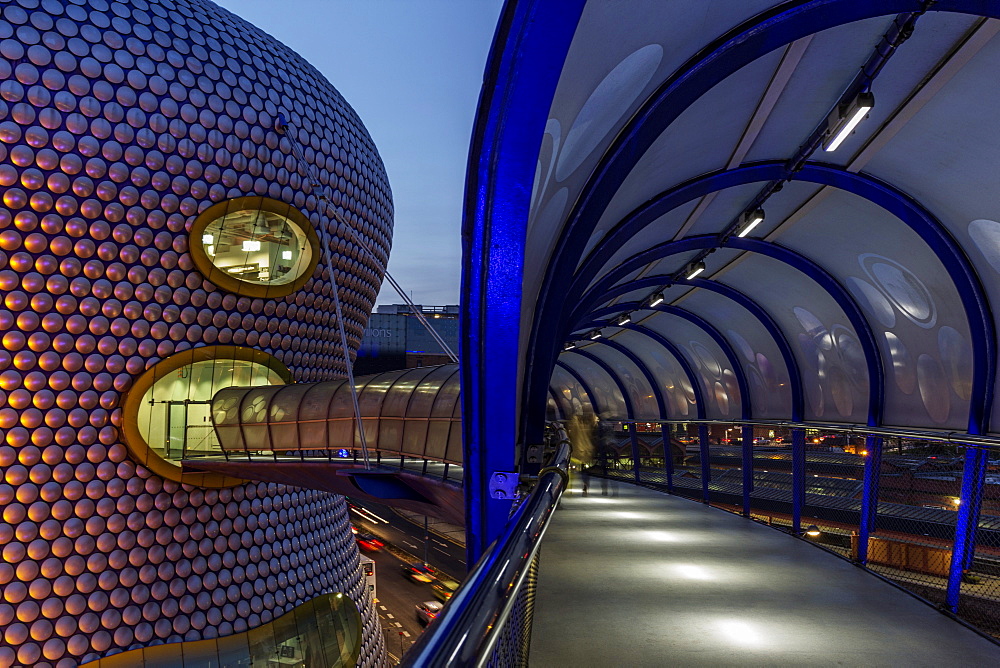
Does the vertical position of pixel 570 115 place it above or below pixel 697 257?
below

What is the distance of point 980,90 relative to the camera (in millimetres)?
5906

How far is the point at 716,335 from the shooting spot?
17625mm

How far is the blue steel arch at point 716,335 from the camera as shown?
1708 centimetres

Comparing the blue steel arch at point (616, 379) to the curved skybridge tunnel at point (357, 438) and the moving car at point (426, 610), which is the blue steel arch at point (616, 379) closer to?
the moving car at point (426, 610)

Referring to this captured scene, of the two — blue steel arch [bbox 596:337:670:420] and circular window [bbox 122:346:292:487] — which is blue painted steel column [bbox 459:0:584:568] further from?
blue steel arch [bbox 596:337:670:420]

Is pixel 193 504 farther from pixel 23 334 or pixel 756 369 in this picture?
pixel 756 369

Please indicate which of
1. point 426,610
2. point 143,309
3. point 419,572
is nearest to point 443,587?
point 426,610

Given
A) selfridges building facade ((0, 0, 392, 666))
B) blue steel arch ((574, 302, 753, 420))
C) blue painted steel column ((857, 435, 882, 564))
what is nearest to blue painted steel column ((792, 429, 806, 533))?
blue painted steel column ((857, 435, 882, 564))

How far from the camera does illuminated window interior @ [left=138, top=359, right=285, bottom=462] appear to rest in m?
13.0

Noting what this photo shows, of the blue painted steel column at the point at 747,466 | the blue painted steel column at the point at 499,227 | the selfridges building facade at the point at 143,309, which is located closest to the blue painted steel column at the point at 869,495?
the blue painted steel column at the point at 747,466

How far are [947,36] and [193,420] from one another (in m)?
13.7

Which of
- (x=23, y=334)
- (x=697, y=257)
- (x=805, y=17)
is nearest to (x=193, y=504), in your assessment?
(x=23, y=334)

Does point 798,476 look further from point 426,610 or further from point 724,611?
point 426,610

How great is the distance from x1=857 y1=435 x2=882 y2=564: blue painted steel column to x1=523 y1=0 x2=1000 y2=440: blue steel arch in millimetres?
6798
